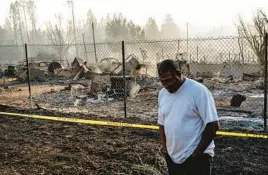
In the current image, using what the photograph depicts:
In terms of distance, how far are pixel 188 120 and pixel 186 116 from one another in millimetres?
43

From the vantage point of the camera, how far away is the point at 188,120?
310 cm

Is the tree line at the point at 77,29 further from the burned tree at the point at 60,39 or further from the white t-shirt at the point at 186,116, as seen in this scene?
the white t-shirt at the point at 186,116

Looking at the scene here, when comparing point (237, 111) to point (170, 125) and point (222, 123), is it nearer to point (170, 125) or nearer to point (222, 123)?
point (222, 123)

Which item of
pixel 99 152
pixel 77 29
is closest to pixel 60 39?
pixel 77 29

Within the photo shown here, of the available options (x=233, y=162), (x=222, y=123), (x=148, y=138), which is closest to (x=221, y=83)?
(x=222, y=123)

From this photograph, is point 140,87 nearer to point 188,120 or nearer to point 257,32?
point 257,32

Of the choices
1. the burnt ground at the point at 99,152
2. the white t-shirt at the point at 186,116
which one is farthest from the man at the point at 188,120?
the burnt ground at the point at 99,152

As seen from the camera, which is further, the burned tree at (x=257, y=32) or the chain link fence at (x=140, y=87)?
the burned tree at (x=257, y=32)

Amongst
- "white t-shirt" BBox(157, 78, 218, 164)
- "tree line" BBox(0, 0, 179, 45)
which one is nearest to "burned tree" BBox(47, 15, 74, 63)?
"tree line" BBox(0, 0, 179, 45)

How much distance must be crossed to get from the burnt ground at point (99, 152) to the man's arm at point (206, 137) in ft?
5.71

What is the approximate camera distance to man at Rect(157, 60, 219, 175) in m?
3.02

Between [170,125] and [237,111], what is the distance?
285 inches

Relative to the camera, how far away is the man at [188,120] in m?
3.02

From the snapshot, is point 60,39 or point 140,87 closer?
point 140,87
